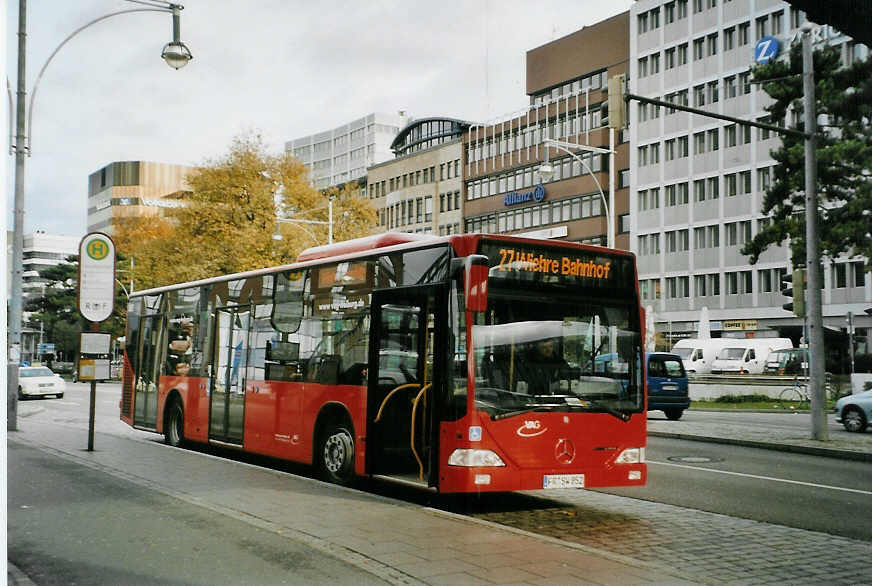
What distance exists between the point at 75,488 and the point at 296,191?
137 ft

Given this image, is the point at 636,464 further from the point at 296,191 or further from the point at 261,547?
the point at 296,191

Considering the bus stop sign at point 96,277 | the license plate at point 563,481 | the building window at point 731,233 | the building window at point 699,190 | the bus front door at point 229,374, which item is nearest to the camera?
the license plate at point 563,481

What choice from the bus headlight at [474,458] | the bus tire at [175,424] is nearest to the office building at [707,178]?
the bus tire at [175,424]

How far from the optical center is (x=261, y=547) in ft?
24.3

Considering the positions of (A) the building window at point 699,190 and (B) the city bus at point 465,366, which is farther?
(A) the building window at point 699,190

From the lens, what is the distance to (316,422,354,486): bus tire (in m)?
11.9

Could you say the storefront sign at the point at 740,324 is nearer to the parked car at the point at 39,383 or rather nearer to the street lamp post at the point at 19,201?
the parked car at the point at 39,383

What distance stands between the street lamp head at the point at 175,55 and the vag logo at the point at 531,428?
29.2ft

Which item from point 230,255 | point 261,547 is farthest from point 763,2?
point 261,547

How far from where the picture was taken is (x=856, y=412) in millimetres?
22516

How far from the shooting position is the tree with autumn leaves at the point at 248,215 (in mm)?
48062

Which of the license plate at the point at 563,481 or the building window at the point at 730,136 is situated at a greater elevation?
the building window at the point at 730,136

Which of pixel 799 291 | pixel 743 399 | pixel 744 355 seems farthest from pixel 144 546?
pixel 744 355

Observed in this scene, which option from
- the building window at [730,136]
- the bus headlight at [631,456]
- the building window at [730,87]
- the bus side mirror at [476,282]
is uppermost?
the building window at [730,87]
